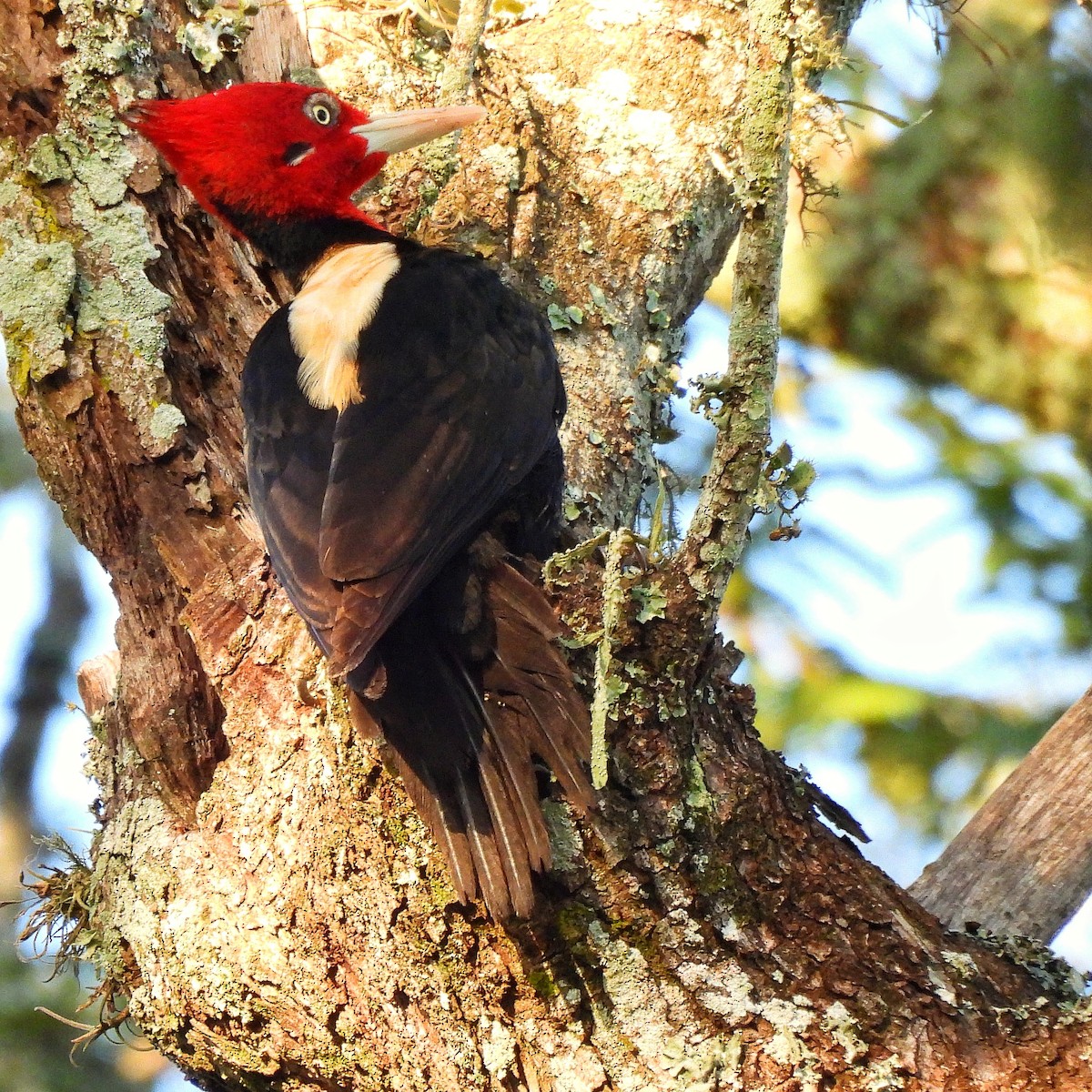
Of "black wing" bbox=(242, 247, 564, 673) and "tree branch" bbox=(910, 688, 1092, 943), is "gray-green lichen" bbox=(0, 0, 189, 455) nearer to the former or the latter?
"black wing" bbox=(242, 247, 564, 673)

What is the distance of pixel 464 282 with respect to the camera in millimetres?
2891

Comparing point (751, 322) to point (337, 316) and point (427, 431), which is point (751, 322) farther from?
point (337, 316)

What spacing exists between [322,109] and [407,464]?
1.18m

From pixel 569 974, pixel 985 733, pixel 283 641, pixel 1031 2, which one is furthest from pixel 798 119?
pixel 985 733

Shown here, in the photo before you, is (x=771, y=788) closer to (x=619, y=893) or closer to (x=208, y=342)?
(x=619, y=893)

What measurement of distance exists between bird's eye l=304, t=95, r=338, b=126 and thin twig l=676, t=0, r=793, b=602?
1.40 m

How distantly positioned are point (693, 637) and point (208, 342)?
131 centimetres

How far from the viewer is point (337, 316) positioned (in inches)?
114

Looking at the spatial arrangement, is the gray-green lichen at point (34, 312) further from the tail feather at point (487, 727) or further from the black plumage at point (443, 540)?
the tail feather at point (487, 727)

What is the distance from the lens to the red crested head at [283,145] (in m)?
2.97

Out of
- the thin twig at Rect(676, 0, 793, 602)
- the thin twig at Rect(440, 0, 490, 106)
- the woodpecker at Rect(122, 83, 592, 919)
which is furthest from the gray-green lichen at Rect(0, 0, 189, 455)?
the thin twig at Rect(676, 0, 793, 602)

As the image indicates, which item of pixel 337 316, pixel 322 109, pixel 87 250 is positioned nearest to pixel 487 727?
pixel 337 316

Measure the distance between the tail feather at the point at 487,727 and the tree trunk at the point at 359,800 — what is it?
0.07 metres

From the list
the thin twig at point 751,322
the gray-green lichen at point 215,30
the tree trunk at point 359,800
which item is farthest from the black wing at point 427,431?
the gray-green lichen at point 215,30
